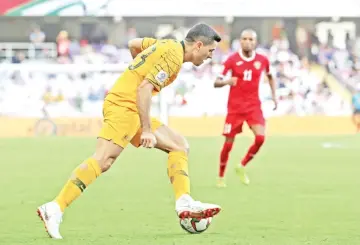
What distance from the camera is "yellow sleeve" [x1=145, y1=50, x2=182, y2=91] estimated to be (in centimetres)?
869

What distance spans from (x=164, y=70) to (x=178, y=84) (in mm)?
22550

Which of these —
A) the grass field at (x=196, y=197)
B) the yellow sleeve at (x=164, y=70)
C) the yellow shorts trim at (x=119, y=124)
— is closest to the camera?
the yellow sleeve at (x=164, y=70)

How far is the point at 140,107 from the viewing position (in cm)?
865

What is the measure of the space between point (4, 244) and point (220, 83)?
22.8ft

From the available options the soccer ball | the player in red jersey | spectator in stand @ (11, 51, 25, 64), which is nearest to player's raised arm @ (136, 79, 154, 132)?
the soccer ball

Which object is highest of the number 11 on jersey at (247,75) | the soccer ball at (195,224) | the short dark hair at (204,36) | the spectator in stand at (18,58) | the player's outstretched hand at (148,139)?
the short dark hair at (204,36)

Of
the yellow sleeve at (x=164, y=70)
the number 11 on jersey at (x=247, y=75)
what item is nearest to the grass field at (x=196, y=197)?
the yellow sleeve at (x=164, y=70)

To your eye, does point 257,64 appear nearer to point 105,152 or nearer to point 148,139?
point 105,152

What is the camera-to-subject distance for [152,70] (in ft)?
28.7

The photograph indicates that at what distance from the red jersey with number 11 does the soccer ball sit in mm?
6813

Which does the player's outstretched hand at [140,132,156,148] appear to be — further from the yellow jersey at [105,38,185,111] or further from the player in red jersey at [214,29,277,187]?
the player in red jersey at [214,29,277,187]

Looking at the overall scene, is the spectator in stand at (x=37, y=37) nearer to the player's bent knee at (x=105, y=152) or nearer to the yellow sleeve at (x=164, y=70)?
the player's bent knee at (x=105, y=152)

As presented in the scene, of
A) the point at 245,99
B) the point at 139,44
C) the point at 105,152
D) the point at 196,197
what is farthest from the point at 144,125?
the point at 245,99

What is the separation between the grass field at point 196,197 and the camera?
9188 millimetres
